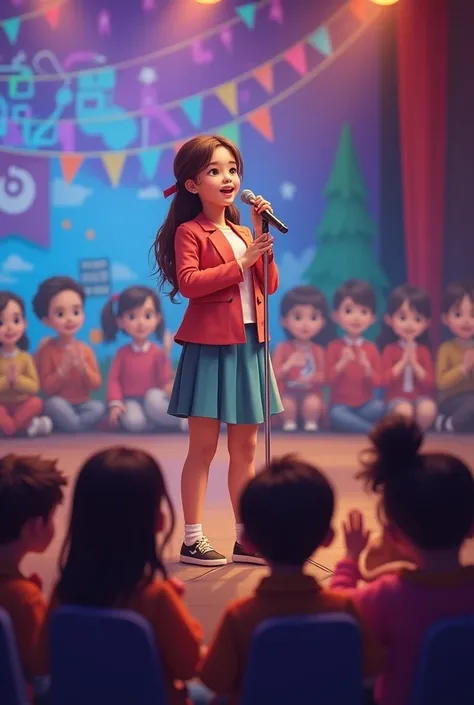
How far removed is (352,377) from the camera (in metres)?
6.24

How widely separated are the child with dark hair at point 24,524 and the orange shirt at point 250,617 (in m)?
0.35

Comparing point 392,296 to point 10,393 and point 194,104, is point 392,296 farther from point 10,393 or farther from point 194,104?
point 10,393

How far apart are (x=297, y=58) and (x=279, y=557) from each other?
5.13m

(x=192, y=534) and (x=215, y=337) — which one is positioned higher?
(x=215, y=337)

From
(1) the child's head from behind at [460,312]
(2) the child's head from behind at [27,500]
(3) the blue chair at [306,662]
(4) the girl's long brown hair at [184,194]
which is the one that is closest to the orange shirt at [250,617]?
(3) the blue chair at [306,662]

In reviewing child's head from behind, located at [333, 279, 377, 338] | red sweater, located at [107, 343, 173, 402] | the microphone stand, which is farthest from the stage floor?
child's head from behind, located at [333, 279, 377, 338]

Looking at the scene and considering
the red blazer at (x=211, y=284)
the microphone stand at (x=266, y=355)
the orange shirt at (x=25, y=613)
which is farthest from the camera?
the red blazer at (x=211, y=284)

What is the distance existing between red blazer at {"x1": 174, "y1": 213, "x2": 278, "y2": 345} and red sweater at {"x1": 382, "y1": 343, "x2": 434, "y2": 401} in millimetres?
3292

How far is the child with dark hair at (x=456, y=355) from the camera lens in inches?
245

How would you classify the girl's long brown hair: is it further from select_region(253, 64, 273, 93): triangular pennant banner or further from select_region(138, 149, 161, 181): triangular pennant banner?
select_region(253, 64, 273, 93): triangular pennant banner

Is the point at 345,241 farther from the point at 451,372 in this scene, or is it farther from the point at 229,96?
the point at 229,96

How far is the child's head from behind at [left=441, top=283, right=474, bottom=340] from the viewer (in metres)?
6.23

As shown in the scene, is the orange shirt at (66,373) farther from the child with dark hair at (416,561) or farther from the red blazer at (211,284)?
the child with dark hair at (416,561)

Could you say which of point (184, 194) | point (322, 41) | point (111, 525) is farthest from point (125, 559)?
point (322, 41)
